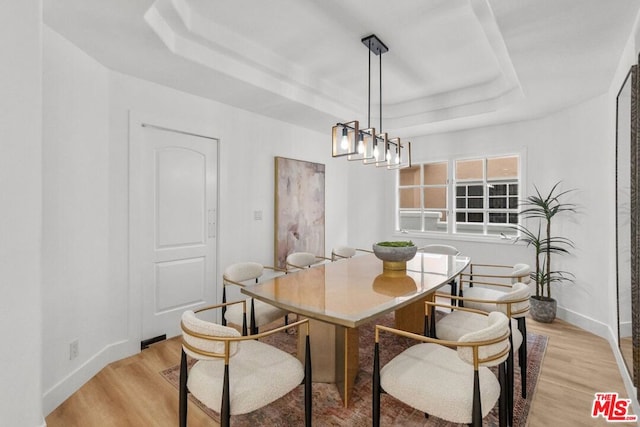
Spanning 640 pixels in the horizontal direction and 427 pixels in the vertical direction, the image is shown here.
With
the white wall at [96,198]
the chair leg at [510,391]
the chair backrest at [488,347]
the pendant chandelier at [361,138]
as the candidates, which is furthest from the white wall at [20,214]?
the chair leg at [510,391]

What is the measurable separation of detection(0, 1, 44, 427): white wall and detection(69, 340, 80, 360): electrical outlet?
0.82 meters

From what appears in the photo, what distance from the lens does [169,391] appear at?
224cm

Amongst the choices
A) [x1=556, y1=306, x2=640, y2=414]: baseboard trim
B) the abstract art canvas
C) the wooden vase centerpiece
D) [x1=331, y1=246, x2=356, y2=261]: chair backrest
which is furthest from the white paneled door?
[x1=556, y1=306, x2=640, y2=414]: baseboard trim

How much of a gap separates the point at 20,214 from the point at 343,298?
171cm

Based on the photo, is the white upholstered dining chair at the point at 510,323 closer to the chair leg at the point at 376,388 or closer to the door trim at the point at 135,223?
the chair leg at the point at 376,388

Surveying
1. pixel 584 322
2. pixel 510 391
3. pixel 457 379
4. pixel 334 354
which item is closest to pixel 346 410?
pixel 334 354

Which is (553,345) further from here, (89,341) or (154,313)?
(89,341)

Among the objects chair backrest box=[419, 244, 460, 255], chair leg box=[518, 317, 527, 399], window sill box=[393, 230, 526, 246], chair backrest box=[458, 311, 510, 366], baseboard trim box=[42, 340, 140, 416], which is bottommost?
baseboard trim box=[42, 340, 140, 416]

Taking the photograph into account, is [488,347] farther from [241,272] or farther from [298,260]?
[298,260]

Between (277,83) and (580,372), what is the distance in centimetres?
379

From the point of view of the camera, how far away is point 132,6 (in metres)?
1.90

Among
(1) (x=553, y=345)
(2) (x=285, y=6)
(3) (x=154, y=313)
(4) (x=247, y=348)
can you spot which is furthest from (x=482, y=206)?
(3) (x=154, y=313)

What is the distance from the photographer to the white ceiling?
2037 millimetres

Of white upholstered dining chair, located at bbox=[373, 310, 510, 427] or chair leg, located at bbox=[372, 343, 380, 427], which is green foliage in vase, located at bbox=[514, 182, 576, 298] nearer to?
white upholstered dining chair, located at bbox=[373, 310, 510, 427]
